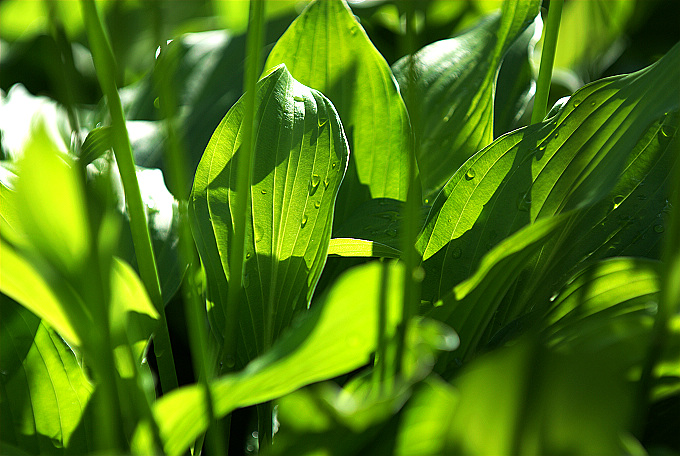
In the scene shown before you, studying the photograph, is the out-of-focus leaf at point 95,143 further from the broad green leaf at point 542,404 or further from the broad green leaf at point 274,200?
the broad green leaf at point 542,404

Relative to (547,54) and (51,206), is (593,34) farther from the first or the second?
(51,206)

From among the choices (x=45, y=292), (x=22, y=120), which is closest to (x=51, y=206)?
(x=45, y=292)

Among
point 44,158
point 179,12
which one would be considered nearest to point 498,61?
point 44,158

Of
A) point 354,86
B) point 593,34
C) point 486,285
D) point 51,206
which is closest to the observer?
point 51,206

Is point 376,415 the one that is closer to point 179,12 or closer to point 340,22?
point 340,22

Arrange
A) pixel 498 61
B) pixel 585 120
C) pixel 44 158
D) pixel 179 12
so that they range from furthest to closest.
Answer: pixel 179 12 < pixel 498 61 < pixel 585 120 < pixel 44 158
